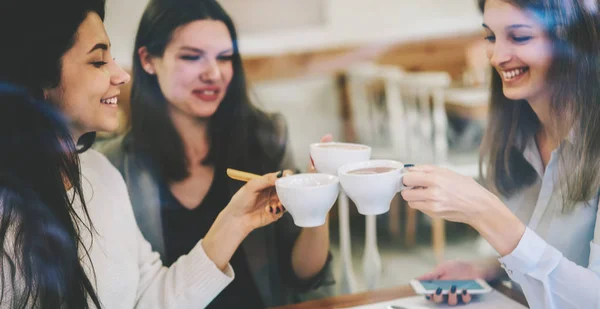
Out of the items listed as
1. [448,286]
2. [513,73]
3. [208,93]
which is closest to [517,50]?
[513,73]

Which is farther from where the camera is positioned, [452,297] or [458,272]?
[458,272]

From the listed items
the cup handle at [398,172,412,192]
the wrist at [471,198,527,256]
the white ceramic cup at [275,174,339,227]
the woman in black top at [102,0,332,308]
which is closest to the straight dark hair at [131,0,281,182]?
the woman in black top at [102,0,332,308]

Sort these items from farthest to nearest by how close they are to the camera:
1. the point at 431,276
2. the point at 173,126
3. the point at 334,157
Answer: the point at 431,276
the point at 173,126
the point at 334,157

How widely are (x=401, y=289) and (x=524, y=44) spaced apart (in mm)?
523

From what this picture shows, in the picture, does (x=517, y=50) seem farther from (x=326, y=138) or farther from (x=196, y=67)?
(x=196, y=67)

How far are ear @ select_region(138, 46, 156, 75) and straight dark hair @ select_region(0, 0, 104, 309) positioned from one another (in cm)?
14

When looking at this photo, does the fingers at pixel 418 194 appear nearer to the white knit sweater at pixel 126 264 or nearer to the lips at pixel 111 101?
the white knit sweater at pixel 126 264

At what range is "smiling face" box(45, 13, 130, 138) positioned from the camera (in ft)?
2.81

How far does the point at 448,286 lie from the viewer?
43.2 inches

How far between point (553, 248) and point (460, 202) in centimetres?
21

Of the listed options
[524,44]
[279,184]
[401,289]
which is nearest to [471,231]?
[401,289]

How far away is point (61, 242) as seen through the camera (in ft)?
2.83

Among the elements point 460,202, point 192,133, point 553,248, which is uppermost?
point 192,133

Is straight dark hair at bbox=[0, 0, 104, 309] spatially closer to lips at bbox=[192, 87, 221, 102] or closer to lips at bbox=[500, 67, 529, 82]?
lips at bbox=[192, 87, 221, 102]
